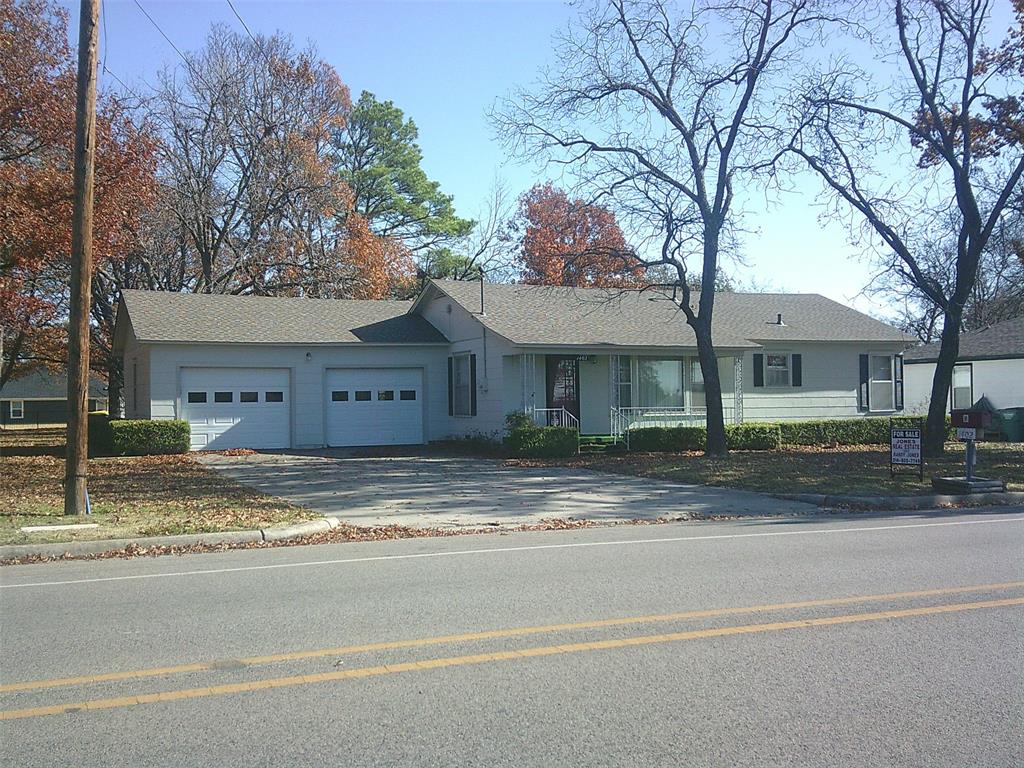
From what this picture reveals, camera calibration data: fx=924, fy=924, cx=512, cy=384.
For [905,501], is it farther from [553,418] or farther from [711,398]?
[553,418]

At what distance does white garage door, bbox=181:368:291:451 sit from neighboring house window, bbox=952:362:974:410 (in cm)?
2587

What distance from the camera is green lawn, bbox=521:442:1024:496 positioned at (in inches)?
685

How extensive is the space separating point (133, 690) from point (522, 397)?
66.8ft

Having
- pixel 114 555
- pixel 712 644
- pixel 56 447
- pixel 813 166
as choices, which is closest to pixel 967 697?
pixel 712 644

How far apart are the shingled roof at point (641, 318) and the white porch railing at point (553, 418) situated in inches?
80.7

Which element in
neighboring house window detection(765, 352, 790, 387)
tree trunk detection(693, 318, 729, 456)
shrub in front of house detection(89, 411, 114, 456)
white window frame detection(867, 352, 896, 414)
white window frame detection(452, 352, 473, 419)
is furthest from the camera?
white window frame detection(867, 352, 896, 414)

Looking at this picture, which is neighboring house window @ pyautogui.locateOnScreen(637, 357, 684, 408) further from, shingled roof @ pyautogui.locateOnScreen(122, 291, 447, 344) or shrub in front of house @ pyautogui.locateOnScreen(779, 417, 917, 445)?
shingled roof @ pyautogui.locateOnScreen(122, 291, 447, 344)

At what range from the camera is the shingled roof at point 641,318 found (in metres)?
26.5

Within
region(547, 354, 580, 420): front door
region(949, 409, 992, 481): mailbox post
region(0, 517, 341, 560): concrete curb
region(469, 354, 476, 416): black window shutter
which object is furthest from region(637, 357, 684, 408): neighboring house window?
region(0, 517, 341, 560): concrete curb

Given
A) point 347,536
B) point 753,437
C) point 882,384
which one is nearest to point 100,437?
point 347,536

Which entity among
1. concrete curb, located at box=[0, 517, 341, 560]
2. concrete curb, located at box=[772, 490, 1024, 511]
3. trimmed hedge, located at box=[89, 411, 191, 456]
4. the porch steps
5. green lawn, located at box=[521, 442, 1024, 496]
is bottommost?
concrete curb, located at box=[772, 490, 1024, 511]

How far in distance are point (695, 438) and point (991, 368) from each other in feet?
52.7

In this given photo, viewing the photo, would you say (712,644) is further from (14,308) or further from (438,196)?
(438,196)

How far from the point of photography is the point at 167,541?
11.3 m
